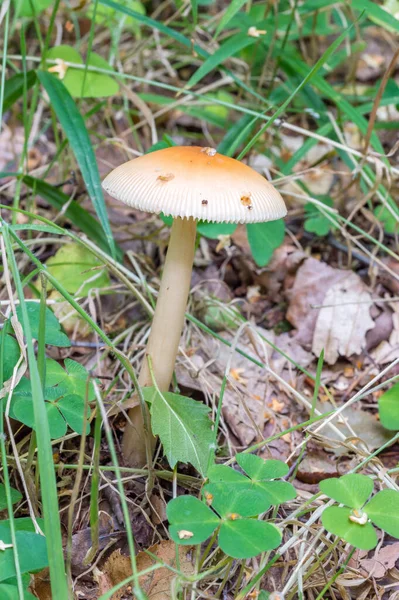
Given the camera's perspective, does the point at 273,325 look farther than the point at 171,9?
No

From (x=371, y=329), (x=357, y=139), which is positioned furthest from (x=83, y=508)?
(x=357, y=139)

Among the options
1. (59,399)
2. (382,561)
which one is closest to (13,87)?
(59,399)

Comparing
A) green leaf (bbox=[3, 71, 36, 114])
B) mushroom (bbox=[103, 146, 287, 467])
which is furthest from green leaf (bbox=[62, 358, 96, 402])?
green leaf (bbox=[3, 71, 36, 114])

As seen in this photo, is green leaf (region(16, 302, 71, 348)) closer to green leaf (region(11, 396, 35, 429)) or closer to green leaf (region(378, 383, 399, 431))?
green leaf (region(11, 396, 35, 429))

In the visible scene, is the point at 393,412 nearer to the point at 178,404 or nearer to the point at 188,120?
the point at 178,404

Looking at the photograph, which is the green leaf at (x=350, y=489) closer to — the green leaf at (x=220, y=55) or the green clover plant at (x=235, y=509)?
the green clover plant at (x=235, y=509)

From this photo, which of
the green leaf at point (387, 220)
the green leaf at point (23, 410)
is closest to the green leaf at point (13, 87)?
the green leaf at point (23, 410)

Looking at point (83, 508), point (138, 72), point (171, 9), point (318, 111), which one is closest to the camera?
point (83, 508)

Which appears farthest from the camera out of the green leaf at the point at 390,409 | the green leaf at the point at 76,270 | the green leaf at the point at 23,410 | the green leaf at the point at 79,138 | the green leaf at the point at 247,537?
the green leaf at the point at 76,270
